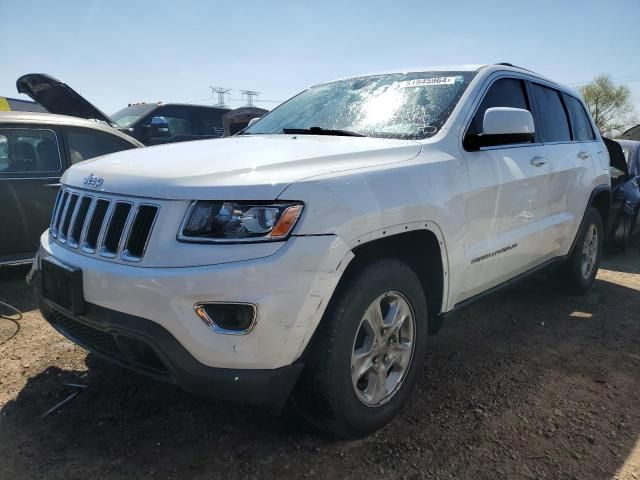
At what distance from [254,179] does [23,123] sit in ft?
11.5

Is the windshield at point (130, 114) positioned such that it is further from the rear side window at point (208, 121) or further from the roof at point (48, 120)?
the roof at point (48, 120)

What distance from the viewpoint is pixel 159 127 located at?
25.0 ft

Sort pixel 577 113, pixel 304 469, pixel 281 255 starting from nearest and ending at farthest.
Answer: pixel 281 255, pixel 304 469, pixel 577 113

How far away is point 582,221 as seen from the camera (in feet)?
14.8

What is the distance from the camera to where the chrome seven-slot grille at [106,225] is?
2.10 metres

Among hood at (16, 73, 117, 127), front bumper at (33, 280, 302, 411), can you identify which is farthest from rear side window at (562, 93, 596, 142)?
hood at (16, 73, 117, 127)

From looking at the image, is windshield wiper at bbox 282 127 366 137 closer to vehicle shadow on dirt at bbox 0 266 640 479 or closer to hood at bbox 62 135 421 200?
hood at bbox 62 135 421 200

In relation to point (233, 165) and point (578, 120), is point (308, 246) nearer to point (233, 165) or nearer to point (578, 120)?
point (233, 165)

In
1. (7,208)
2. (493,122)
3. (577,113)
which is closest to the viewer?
(493,122)

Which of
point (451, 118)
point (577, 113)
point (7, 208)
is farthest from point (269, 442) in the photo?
A: point (577, 113)

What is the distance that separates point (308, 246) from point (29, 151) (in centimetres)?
375

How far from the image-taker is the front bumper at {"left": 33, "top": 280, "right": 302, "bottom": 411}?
201 centimetres

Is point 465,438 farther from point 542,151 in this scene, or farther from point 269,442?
point 542,151

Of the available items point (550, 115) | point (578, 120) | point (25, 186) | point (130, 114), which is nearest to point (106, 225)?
point (25, 186)
